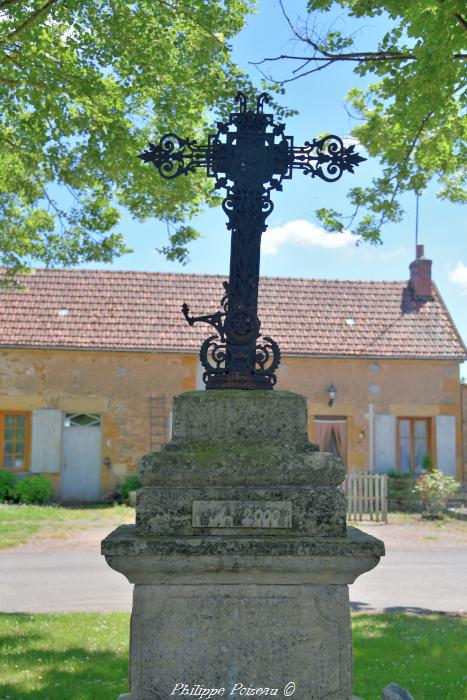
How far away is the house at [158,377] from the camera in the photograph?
19.0m

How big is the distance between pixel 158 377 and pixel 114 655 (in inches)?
528

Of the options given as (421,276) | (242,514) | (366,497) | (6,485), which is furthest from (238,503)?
(421,276)

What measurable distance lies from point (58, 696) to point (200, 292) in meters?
16.7

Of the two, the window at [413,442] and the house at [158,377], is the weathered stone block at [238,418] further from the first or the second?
the window at [413,442]

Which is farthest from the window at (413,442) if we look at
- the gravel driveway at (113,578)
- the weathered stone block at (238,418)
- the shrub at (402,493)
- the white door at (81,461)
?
the weathered stone block at (238,418)

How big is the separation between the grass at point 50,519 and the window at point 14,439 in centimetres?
199

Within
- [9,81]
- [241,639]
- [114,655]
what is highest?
[9,81]

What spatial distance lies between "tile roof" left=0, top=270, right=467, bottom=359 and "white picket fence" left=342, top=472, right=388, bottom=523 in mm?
4218

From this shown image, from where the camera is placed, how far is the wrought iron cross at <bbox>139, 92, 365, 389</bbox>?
12.3 feet

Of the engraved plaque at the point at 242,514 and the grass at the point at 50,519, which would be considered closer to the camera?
the engraved plaque at the point at 242,514

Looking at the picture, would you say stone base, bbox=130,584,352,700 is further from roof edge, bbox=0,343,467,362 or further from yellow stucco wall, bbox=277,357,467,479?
yellow stucco wall, bbox=277,357,467,479

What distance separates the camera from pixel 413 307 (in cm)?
2164

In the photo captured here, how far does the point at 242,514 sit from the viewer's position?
11.0ft

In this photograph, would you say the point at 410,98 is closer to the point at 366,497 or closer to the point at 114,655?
the point at 114,655
